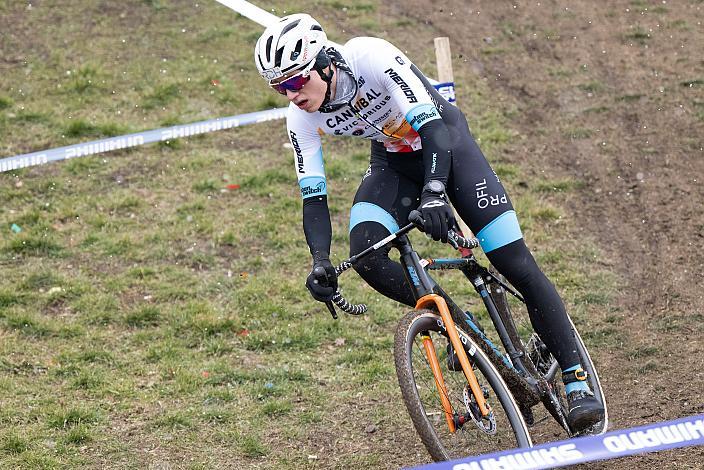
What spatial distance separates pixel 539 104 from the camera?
490 inches

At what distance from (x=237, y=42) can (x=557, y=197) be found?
594 cm

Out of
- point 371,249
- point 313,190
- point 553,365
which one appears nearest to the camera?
point 371,249

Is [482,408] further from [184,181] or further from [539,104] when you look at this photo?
[539,104]

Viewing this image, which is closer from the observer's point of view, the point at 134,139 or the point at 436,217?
the point at 436,217

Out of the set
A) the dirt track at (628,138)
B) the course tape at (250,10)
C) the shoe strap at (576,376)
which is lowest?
the dirt track at (628,138)

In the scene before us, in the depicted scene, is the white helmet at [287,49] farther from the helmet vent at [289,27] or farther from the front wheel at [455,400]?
the front wheel at [455,400]

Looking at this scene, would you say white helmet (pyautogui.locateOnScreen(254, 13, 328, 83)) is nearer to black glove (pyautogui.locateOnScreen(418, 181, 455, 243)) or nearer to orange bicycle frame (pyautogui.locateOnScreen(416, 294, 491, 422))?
black glove (pyautogui.locateOnScreen(418, 181, 455, 243))

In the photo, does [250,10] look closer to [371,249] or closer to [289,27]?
[289,27]

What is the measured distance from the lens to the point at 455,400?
5.87 meters

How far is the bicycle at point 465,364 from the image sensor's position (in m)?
5.30

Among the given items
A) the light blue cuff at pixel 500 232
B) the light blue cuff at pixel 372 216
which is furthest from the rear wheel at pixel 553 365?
the light blue cuff at pixel 372 216

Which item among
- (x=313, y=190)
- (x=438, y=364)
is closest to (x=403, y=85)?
(x=313, y=190)

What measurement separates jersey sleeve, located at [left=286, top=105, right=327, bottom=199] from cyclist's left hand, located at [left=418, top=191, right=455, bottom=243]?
1096 millimetres

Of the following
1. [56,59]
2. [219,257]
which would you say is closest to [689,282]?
[219,257]
